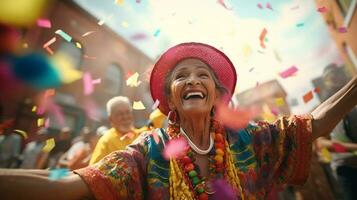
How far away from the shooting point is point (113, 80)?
63.2 ft

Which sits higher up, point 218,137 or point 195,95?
point 195,95

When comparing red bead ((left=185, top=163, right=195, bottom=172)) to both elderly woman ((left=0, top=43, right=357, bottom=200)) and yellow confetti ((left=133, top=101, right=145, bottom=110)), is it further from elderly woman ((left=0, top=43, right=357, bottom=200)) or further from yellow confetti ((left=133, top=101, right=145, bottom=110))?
yellow confetti ((left=133, top=101, right=145, bottom=110))

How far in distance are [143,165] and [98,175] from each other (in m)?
0.36

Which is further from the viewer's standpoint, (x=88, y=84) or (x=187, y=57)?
(x=88, y=84)

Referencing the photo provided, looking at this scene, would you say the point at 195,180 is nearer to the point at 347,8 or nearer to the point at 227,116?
the point at 227,116

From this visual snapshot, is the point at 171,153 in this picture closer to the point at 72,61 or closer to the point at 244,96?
the point at 72,61

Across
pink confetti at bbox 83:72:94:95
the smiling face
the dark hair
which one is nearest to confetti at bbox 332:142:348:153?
the dark hair

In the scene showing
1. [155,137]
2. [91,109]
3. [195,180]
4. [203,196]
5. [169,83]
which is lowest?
[203,196]

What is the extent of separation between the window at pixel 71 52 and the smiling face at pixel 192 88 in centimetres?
1383

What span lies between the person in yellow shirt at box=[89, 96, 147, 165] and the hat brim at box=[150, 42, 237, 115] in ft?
5.49

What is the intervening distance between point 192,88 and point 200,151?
525 millimetres

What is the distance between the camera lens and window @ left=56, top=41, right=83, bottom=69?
15.2 meters

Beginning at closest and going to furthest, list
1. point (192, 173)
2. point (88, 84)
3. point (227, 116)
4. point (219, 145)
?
1. point (192, 173)
2. point (219, 145)
3. point (227, 116)
4. point (88, 84)

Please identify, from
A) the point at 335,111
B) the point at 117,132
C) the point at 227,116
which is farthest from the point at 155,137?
the point at 117,132
